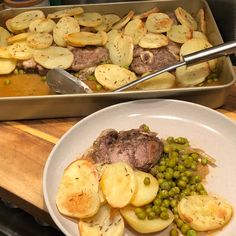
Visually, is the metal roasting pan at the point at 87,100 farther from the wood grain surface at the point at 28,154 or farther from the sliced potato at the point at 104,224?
the sliced potato at the point at 104,224

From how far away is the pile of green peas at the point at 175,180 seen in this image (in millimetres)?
1030

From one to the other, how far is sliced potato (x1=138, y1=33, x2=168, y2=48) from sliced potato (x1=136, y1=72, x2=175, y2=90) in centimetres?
17

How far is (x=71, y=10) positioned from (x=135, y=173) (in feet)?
2.94

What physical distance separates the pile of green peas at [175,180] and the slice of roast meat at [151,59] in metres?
0.36

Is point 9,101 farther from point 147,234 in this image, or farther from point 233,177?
point 233,177

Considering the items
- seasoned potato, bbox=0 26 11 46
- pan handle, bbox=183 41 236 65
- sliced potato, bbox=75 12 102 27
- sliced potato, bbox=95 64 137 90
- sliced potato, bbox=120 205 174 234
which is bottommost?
sliced potato, bbox=120 205 174 234

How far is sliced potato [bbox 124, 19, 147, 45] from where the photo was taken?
63.1 inches

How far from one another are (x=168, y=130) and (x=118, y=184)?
1.14ft

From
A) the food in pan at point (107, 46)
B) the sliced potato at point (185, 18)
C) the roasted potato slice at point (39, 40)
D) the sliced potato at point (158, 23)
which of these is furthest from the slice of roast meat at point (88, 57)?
the sliced potato at point (185, 18)

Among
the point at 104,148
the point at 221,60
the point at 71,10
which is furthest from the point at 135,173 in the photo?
the point at 71,10

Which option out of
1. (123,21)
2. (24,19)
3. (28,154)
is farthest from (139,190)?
(24,19)

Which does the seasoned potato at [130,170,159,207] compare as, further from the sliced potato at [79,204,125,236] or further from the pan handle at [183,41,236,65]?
the pan handle at [183,41,236,65]

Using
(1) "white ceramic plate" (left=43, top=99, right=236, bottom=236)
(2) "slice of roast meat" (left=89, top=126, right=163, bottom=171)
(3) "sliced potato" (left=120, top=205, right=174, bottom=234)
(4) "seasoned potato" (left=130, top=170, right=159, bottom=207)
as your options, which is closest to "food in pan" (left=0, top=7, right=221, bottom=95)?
(1) "white ceramic plate" (left=43, top=99, right=236, bottom=236)

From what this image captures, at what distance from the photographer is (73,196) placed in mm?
1046
